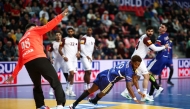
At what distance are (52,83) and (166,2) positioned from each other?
21705mm

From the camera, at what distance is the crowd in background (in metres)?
19.7

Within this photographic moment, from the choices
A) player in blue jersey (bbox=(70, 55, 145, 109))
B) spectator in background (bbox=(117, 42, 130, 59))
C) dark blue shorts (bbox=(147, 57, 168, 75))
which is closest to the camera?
player in blue jersey (bbox=(70, 55, 145, 109))

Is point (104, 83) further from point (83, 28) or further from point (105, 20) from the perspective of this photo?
point (105, 20)

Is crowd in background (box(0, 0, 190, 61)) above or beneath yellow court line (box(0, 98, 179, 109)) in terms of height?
above

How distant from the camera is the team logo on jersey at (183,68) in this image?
72.7 feet

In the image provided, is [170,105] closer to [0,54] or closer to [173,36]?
[0,54]

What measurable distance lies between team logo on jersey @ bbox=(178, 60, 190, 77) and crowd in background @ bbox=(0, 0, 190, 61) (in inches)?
53.2

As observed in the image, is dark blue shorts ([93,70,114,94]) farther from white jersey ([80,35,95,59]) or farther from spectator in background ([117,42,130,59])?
spectator in background ([117,42,130,59])

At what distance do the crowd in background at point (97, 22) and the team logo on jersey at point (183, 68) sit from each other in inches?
53.2

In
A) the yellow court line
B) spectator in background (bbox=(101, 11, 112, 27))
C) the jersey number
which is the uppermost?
spectator in background (bbox=(101, 11, 112, 27))

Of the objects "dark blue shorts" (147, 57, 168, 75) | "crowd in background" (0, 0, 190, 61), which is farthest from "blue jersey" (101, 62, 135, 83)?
"crowd in background" (0, 0, 190, 61)

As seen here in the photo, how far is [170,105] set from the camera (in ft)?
34.2

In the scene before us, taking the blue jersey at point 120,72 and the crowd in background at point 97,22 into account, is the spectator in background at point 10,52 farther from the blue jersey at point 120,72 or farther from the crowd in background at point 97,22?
the blue jersey at point 120,72

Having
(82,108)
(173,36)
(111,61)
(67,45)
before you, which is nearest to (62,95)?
(82,108)
